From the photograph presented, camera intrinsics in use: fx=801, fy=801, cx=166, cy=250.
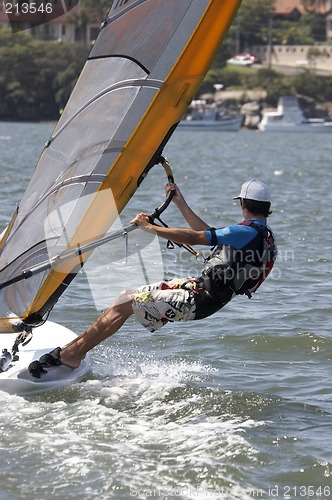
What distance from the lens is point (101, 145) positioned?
493cm

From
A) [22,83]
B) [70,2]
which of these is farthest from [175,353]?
[22,83]

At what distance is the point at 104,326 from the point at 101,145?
1.11 metres

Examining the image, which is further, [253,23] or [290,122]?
[253,23]

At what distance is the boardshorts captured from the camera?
4750 millimetres

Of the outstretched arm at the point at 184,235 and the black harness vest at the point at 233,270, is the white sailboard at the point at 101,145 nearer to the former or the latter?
the outstretched arm at the point at 184,235

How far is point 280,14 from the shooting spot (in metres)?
123

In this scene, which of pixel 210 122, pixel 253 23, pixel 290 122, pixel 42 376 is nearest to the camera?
pixel 42 376

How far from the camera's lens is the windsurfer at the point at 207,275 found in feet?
14.9

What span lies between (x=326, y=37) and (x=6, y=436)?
125 metres

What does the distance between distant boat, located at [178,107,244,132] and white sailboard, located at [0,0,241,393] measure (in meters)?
66.6

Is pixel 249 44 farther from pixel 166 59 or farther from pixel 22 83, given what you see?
pixel 166 59

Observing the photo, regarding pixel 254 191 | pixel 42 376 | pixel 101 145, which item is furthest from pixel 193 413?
pixel 101 145

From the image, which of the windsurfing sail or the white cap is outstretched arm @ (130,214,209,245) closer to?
the white cap

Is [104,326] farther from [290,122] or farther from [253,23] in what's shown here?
[253,23]
